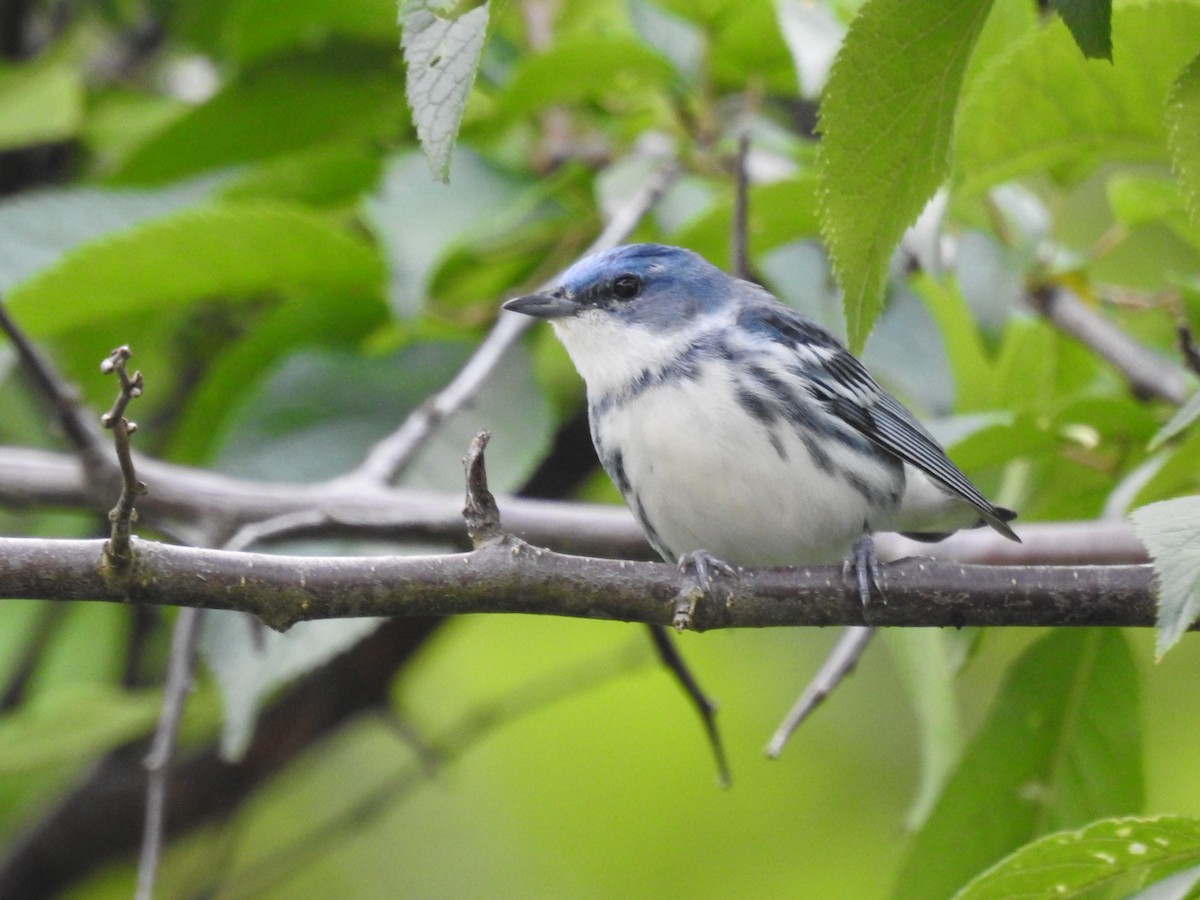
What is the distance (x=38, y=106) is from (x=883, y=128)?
3111mm

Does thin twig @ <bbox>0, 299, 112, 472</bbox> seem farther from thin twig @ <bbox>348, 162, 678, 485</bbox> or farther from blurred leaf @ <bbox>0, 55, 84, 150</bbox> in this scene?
blurred leaf @ <bbox>0, 55, 84, 150</bbox>

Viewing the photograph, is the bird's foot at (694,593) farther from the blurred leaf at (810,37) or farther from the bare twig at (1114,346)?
the bare twig at (1114,346)

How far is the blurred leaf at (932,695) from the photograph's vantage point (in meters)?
2.87

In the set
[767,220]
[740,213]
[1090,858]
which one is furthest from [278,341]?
[1090,858]

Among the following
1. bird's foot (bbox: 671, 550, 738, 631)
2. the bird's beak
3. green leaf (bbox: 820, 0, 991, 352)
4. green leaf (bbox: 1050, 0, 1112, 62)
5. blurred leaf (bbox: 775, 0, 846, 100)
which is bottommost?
the bird's beak

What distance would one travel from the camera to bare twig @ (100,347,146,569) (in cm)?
166

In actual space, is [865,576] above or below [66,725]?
above

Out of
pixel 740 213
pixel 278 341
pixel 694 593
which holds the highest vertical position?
pixel 740 213

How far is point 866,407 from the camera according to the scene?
10.7 ft

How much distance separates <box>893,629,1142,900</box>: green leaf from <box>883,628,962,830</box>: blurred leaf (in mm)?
69

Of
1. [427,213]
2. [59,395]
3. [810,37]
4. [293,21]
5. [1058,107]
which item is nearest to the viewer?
[59,395]

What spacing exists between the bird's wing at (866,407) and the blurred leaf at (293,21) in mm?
1504

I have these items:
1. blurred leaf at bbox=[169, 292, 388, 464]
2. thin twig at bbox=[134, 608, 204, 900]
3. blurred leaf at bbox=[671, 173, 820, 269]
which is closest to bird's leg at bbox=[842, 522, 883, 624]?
blurred leaf at bbox=[671, 173, 820, 269]

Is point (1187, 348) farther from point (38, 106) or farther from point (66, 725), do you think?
point (38, 106)
